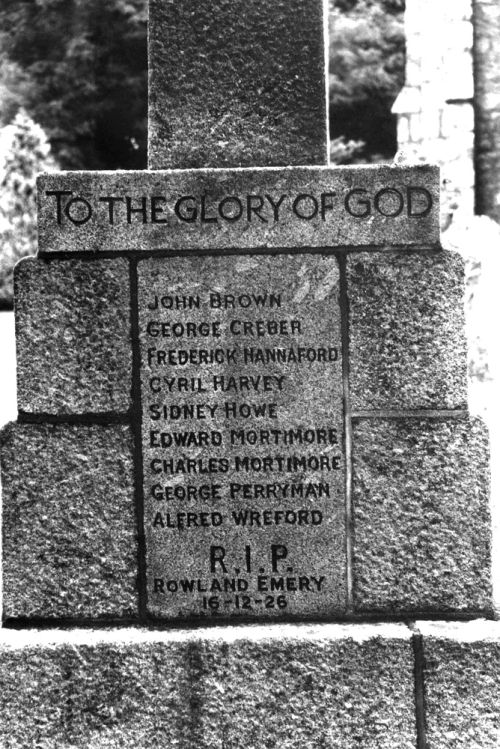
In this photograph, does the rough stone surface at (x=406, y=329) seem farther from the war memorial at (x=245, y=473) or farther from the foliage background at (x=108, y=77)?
the foliage background at (x=108, y=77)

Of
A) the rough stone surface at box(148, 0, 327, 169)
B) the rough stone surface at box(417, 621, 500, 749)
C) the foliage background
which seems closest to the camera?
the rough stone surface at box(417, 621, 500, 749)

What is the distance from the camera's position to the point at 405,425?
322 centimetres

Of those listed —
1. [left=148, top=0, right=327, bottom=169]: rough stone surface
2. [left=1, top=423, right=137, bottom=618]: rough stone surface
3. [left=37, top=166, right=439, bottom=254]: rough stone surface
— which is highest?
[left=148, top=0, right=327, bottom=169]: rough stone surface

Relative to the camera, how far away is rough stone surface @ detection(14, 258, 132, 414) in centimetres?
324

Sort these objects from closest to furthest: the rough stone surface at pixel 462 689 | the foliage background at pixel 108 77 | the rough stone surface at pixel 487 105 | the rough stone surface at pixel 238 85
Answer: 1. the rough stone surface at pixel 462 689
2. the rough stone surface at pixel 238 85
3. the rough stone surface at pixel 487 105
4. the foliage background at pixel 108 77

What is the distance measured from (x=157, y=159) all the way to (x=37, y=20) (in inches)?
775

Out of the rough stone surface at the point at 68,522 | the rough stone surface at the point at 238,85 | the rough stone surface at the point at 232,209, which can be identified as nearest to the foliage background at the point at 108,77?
the rough stone surface at the point at 238,85

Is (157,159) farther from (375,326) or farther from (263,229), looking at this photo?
(375,326)

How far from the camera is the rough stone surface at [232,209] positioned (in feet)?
10.5

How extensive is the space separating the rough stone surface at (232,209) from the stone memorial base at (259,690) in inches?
45.1

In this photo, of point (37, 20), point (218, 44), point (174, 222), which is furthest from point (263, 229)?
point (37, 20)

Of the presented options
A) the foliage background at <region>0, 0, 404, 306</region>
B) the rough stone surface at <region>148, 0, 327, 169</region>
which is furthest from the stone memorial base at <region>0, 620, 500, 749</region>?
the foliage background at <region>0, 0, 404, 306</region>

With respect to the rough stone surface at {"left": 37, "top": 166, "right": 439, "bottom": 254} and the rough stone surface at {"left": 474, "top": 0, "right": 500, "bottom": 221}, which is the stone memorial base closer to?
the rough stone surface at {"left": 37, "top": 166, "right": 439, "bottom": 254}

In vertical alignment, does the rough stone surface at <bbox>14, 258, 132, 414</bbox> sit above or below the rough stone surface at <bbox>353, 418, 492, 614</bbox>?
above
